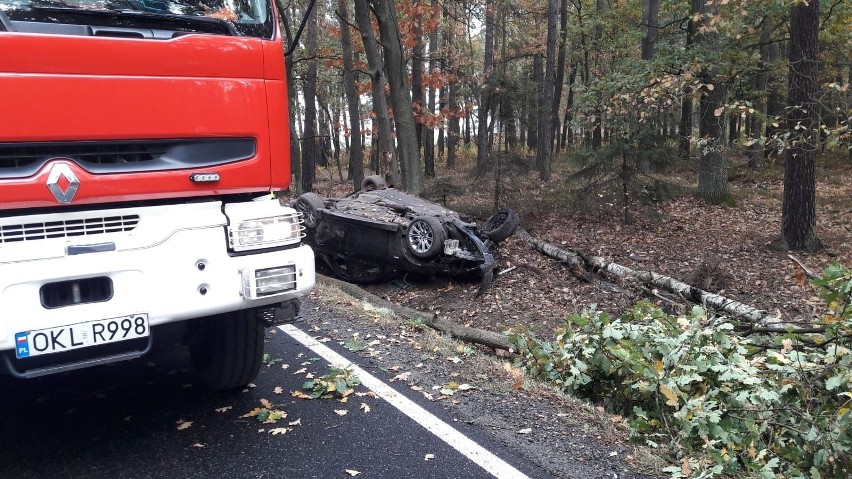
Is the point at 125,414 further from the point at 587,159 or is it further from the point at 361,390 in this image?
the point at 587,159

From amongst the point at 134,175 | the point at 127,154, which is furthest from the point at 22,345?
the point at 127,154

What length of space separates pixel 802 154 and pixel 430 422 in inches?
409

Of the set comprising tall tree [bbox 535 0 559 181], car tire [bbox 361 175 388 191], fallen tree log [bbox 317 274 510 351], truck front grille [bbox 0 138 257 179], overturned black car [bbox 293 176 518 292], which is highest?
tall tree [bbox 535 0 559 181]

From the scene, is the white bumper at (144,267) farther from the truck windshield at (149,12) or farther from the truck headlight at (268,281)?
the truck windshield at (149,12)

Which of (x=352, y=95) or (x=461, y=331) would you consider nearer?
(x=461, y=331)

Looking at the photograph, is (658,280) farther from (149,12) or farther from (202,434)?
(149,12)

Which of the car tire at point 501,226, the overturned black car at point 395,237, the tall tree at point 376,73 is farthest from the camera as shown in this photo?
the tall tree at point 376,73

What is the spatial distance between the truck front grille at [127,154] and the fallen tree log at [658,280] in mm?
4541

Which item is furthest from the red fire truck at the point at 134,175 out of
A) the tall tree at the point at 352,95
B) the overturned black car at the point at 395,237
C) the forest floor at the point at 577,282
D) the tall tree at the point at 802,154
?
the tall tree at the point at 352,95

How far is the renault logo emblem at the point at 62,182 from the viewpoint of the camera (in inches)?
125

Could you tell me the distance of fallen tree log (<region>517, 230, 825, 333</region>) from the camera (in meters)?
7.47

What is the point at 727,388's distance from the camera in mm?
4188

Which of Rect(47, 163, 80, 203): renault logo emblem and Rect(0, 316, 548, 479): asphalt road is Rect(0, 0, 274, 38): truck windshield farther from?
Rect(0, 316, 548, 479): asphalt road

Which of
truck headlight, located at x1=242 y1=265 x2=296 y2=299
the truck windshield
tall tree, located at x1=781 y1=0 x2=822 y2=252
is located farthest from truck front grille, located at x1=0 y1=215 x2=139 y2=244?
tall tree, located at x1=781 y1=0 x2=822 y2=252
